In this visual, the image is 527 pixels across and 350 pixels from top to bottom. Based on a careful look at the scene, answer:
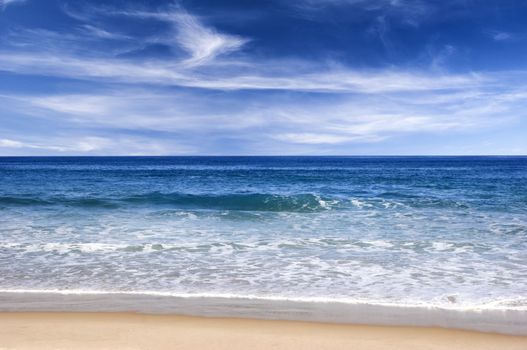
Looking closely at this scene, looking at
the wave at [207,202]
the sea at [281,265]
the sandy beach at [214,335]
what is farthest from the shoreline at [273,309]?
the wave at [207,202]

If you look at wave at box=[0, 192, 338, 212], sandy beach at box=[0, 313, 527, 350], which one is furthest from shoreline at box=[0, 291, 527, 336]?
wave at box=[0, 192, 338, 212]

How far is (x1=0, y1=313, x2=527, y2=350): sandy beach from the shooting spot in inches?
191

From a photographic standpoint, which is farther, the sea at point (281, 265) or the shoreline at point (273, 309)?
the sea at point (281, 265)

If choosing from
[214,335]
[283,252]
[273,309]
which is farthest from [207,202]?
[214,335]

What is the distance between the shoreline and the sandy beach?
0.64 ft

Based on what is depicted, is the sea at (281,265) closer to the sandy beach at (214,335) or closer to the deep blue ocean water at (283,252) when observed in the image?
the deep blue ocean water at (283,252)

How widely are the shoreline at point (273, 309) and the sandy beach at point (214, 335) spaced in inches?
7.7

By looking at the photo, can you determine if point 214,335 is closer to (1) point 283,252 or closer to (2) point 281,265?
(2) point 281,265

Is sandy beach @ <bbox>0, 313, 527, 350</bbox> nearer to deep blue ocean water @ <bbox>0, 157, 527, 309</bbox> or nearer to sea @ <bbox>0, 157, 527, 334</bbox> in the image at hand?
sea @ <bbox>0, 157, 527, 334</bbox>

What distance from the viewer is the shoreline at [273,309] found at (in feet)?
18.0

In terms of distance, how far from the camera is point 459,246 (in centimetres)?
1014

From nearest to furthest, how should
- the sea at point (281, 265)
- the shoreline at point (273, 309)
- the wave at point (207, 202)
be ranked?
the shoreline at point (273, 309)
the sea at point (281, 265)
the wave at point (207, 202)

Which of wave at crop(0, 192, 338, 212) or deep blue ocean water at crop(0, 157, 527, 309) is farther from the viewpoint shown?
wave at crop(0, 192, 338, 212)

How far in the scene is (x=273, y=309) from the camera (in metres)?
5.95
